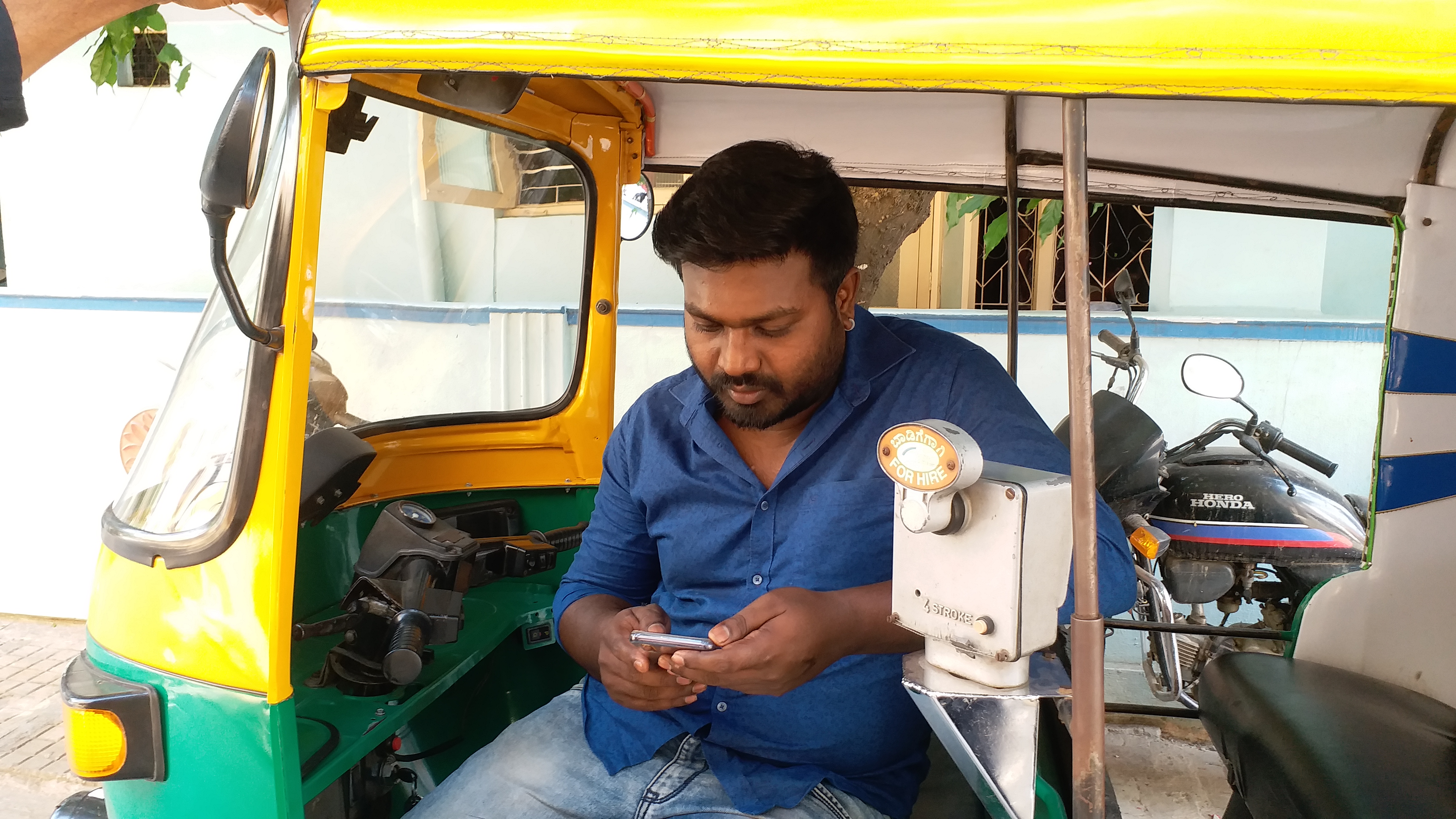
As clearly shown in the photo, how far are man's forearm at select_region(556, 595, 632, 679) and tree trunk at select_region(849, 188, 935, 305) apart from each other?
1.61 metres

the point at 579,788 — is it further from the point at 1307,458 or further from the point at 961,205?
the point at 1307,458

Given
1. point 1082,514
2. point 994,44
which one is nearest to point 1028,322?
point 1082,514

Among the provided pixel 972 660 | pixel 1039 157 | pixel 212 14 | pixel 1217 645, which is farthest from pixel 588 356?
pixel 212 14

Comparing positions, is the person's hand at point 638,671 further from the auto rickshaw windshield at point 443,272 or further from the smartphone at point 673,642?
the auto rickshaw windshield at point 443,272

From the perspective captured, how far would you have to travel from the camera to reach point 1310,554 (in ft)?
10.3

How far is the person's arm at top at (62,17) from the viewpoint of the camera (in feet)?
5.14

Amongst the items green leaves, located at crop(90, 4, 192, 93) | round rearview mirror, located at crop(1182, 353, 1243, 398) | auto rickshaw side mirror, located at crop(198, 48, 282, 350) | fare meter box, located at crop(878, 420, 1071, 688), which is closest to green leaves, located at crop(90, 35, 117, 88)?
green leaves, located at crop(90, 4, 192, 93)

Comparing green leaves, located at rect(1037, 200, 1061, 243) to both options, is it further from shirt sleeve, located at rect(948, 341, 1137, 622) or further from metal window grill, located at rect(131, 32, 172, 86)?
metal window grill, located at rect(131, 32, 172, 86)

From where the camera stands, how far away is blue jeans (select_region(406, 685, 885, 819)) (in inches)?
69.2

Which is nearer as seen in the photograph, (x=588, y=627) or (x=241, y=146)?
(x=241, y=146)

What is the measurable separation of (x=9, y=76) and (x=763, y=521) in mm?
1461

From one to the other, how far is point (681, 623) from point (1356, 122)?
158 cm

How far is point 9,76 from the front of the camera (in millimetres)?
1604

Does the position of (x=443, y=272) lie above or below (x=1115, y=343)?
above
